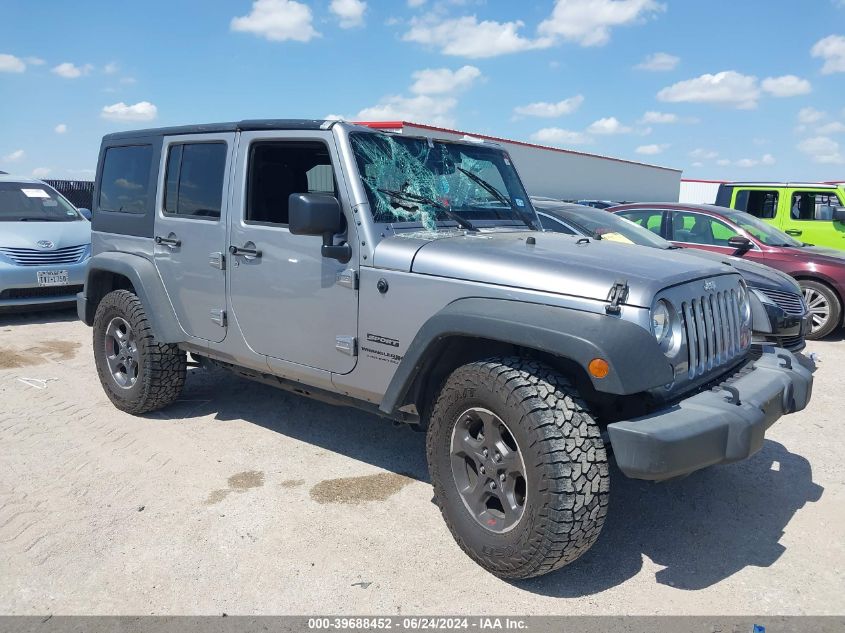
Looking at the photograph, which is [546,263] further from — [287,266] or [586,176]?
[586,176]

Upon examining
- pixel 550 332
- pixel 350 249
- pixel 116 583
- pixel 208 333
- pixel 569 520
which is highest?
pixel 350 249

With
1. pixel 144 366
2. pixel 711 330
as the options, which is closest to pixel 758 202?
pixel 711 330

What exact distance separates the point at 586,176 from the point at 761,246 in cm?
2452

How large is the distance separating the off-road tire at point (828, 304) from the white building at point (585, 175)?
10.6 meters

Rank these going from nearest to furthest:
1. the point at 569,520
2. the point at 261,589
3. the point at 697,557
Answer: the point at 569,520
the point at 261,589
the point at 697,557

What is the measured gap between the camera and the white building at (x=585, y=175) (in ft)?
86.5

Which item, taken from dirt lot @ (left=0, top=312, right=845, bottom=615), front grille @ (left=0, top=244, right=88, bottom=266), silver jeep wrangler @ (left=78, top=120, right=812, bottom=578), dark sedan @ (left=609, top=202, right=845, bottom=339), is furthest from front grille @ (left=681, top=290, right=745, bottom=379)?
front grille @ (left=0, top=244, right=88, bottom=266)

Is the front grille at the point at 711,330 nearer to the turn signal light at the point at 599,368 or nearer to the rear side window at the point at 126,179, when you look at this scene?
the turn signal light at the point at 599,368

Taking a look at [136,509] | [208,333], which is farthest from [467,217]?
[136,509]

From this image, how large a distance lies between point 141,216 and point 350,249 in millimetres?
2149

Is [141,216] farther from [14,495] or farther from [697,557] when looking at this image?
[697,557]

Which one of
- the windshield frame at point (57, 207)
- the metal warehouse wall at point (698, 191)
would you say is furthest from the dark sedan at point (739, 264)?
the metal warehouse wall at point (698, 191)

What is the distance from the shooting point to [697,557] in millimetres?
3371

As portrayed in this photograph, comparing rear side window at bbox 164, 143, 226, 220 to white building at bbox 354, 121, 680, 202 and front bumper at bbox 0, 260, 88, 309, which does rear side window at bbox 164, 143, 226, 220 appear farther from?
white building at bbox 354, 121, 680, 202
